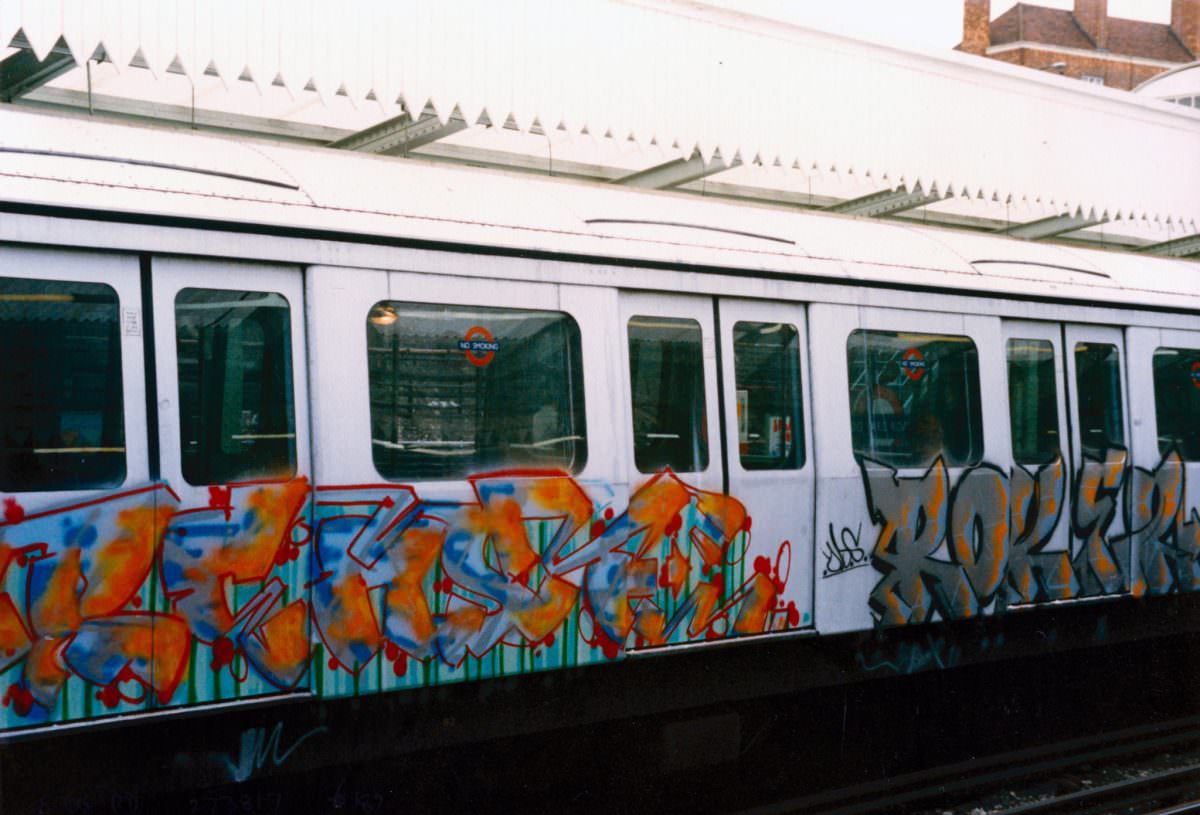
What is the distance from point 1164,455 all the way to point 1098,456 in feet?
2.64

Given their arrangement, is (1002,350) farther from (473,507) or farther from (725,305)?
(473,507)

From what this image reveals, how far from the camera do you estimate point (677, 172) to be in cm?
831

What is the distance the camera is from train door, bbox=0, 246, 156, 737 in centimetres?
514

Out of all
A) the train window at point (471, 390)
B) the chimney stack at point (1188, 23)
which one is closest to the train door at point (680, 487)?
the train window at point (471, 390)

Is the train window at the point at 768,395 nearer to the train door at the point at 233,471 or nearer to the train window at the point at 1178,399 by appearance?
the train door at the point at 233,471

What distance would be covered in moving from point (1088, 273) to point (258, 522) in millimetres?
6622

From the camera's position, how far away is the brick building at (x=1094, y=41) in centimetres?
4550

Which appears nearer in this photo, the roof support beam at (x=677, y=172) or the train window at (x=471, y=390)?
the train window at (x=471, y=390)

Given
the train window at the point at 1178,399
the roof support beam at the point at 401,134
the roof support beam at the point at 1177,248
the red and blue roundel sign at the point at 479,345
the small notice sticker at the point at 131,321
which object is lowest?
the train window at the point at 1178,399

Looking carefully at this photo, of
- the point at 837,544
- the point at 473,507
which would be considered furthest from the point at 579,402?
the point at 837,544

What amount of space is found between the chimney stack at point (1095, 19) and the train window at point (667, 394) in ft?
145

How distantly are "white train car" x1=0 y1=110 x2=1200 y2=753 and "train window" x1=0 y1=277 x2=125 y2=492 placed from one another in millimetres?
14

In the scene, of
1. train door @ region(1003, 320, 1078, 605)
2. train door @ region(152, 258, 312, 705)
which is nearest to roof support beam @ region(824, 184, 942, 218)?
train door @ region(1003, 320, 1078, 605)

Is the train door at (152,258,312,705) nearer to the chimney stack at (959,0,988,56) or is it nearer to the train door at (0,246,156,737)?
the train door at (0,246,156,737)
